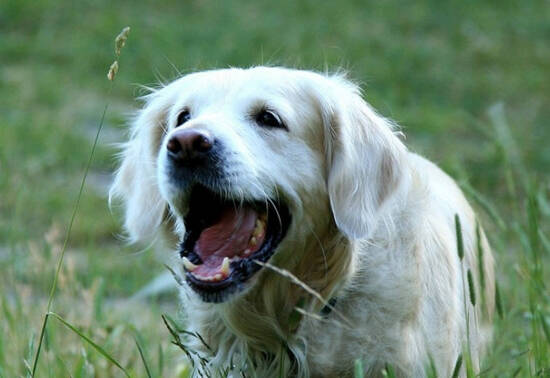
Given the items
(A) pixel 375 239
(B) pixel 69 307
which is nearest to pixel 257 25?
(B) pixel 69 307

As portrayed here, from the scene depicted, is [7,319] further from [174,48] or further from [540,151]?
[174,48]

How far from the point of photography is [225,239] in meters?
3.67

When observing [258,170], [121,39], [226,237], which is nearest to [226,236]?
[226,237]

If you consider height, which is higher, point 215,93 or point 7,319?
point 215,93

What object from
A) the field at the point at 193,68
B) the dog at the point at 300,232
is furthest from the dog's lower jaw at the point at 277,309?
the field at the point at 193,68

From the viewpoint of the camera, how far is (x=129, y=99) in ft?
34.4

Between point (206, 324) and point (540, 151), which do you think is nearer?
point (206, 324)

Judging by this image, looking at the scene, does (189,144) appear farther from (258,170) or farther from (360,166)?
(360,166)

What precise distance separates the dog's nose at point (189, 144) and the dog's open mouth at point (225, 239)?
0.47ft

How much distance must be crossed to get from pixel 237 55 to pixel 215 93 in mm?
7444

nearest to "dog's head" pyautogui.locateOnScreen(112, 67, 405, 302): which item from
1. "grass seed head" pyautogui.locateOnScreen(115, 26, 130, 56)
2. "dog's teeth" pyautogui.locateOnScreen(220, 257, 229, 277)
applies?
"dog's teeth" pyautogui.locateOnScreen(220, 257, 229, 277)

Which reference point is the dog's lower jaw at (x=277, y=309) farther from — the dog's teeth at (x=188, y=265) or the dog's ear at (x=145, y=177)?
the dog's ear at (x=145, y=177)

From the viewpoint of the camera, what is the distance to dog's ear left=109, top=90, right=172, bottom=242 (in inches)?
161

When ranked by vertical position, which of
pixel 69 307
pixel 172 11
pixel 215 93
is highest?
pixel 172 11
